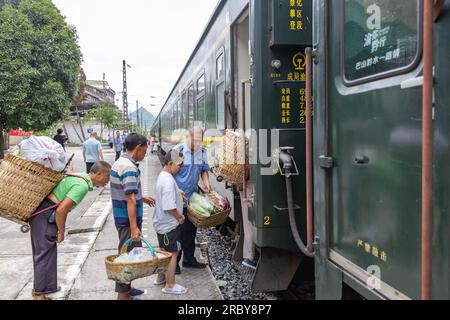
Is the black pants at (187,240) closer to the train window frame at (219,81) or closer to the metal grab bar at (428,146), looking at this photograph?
the train window frame at (219,81)

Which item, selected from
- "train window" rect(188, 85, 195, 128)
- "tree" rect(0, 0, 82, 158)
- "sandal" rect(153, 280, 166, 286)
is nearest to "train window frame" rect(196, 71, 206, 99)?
"train window" rect(188, 85, 195, 128)

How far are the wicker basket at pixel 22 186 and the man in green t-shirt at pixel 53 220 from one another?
0.10 metres

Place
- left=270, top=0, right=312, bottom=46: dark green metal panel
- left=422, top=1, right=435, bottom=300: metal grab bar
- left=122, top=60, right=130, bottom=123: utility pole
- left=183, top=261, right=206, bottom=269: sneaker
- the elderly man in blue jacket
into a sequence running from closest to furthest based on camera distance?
left=422, top=1, right=435, bottom=300: metal grab bar → left=270, top=0, right=312, bottom=46: dark green metal panel → the elderly man in blue jacket → left=183, top=261, right=206, bottom=269: sneaker → left=122, top=60, right=130, bottom=123: utility pole

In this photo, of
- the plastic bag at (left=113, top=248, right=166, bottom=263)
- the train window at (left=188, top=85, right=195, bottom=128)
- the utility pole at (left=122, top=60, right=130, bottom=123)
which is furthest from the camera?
the utility pole at (left=122, top=60, right=130, bottom=123)

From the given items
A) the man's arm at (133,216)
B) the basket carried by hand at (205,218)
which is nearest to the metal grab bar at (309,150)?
the man's arm at (133,216)

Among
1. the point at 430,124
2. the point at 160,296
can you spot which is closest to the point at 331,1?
the point at 430,124

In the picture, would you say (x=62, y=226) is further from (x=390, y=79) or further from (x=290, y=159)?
(x=390, y=79)

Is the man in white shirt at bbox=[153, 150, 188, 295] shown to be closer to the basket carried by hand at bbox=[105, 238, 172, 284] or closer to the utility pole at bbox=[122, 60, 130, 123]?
the basket carried by hand at bbox=[105, 238, 172, 284]

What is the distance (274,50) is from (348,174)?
58.0 inches

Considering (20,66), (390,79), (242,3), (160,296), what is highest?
(20,66)

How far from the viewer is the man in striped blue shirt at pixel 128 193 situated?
3557mm

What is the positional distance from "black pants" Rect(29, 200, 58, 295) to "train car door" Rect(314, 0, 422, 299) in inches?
88.7

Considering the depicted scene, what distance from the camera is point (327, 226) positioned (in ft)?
7.43

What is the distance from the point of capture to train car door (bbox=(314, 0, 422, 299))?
1.59 metres
